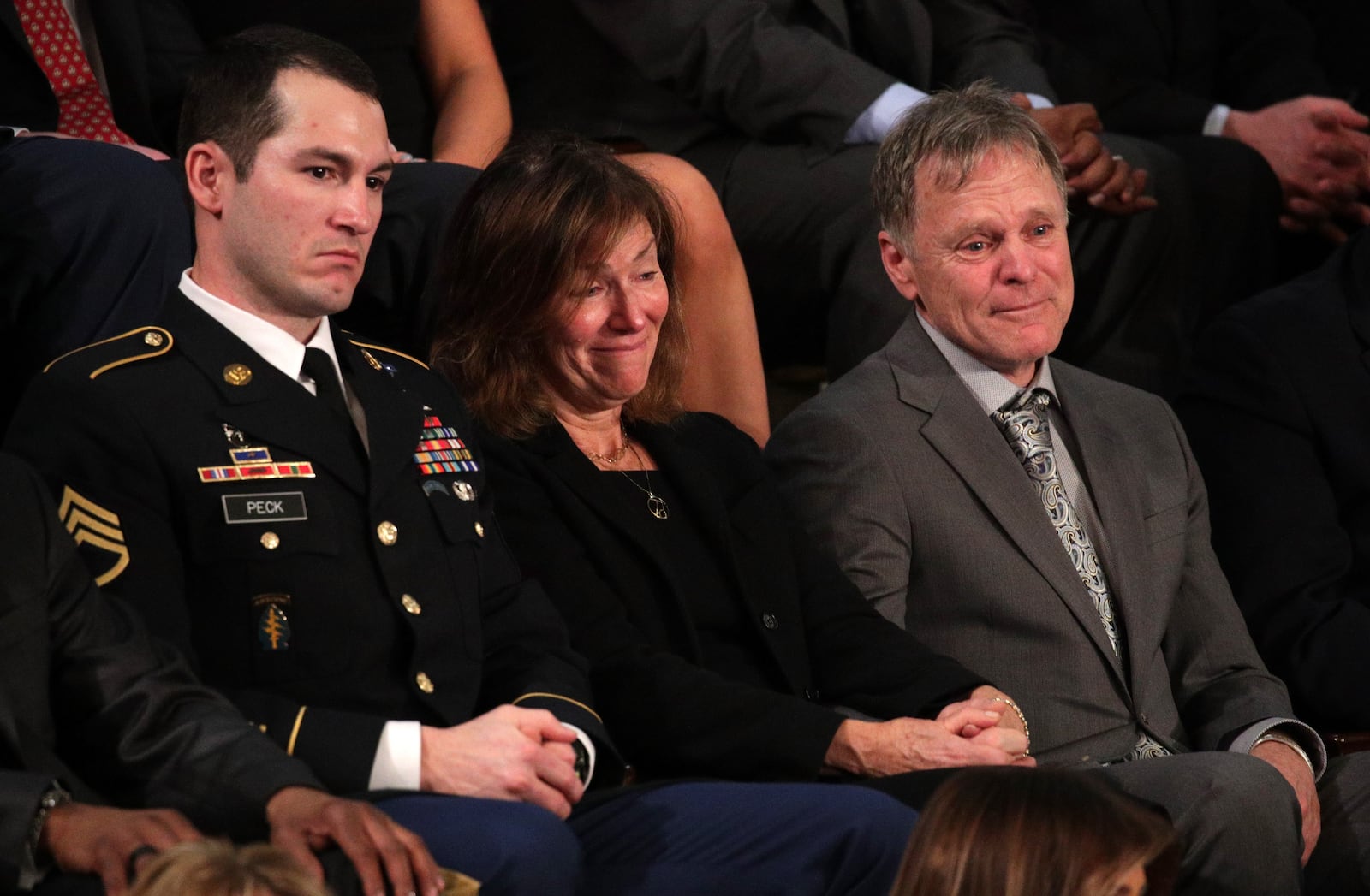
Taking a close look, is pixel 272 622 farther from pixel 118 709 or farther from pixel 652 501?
pixel 652 501

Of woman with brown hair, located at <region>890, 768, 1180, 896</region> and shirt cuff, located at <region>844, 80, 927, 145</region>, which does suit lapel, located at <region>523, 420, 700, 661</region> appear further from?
shirt cuff, located at <region>844, 80, 927, 145</region>

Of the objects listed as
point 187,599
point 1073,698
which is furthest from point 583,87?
point 187,599

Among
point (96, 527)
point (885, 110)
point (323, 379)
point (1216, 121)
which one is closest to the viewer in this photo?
point (96, 527)

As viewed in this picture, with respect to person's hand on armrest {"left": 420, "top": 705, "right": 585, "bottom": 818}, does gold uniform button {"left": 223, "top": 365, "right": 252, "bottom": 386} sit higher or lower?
higher

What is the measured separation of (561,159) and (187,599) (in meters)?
0.88

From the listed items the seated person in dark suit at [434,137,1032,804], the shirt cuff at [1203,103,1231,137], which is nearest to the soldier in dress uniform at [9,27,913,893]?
the seated person in dark suit at [434,137,1032,804]

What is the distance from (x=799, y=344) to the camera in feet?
11.9

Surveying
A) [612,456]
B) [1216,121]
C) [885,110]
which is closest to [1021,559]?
[612,456]

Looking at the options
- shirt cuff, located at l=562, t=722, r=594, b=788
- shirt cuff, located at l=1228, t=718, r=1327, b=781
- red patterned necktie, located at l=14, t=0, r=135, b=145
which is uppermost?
red patterned necktie, located at l=14, t=0, r=135, b=145

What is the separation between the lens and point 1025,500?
8.41 ft

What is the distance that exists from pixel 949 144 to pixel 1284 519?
2.62 ft

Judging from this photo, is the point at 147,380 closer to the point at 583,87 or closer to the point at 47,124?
the point at 47,124

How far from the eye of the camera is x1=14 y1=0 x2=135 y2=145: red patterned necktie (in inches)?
106

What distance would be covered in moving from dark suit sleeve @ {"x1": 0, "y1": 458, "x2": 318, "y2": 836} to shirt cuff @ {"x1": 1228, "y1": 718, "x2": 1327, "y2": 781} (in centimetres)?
136
